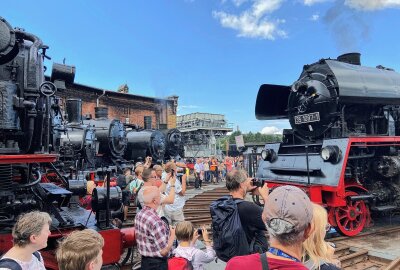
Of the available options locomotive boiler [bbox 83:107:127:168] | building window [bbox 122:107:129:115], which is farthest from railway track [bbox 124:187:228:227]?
building window [bbox 122:107:129:115]

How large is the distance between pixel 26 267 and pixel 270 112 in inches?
283

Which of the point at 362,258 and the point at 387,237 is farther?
the point at 387,237

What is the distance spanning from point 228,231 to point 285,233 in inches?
54.1

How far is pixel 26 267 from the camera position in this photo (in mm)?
2271

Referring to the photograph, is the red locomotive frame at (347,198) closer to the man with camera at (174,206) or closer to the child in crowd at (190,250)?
the man with camera at (174,206)

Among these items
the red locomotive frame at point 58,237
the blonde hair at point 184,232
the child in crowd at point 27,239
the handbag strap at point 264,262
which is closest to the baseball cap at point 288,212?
the handbag strap at point 264,262

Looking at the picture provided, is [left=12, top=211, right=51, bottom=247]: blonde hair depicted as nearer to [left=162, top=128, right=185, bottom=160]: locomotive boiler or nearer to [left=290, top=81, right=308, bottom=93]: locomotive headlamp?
[left=290, top=81, right=308, bottom=93]: locomotive headlamp

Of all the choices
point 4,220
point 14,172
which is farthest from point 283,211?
point 14,172

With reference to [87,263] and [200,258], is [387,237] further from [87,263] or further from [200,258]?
[87,263]

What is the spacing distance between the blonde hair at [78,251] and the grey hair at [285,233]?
3.18ft

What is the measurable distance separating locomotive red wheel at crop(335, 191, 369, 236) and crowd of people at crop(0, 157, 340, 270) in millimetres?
3531

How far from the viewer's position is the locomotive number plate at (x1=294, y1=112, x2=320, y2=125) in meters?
7.23

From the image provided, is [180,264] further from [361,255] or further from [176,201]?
[361,255]

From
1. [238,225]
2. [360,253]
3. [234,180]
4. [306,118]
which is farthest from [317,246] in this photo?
[306,118]
